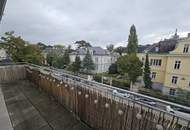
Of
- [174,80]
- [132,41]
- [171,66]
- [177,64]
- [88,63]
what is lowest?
[174,80]

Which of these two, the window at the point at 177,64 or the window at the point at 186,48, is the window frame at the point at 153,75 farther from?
the window at the point at 186,48

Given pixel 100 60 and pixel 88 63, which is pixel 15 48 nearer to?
pixel 88 63

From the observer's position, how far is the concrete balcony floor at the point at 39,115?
2.56m

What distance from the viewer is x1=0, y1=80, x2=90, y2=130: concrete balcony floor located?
8.41ft

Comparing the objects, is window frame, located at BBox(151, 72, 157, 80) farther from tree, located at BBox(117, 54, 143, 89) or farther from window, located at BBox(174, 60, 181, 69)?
window, located at BBox(174, 60, 181, 69)

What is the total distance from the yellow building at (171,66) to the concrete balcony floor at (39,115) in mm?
11428

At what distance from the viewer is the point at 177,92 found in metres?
10.7

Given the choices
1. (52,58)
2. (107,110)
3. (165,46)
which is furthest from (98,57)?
(107,110)

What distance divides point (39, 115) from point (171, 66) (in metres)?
12.3

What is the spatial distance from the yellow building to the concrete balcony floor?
11428 mm

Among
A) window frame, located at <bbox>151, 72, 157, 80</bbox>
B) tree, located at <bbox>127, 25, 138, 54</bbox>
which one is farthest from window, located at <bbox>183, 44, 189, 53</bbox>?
tree, located at <bbox>127, 25, 138, 54</bbox>

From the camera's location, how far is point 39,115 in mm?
2971

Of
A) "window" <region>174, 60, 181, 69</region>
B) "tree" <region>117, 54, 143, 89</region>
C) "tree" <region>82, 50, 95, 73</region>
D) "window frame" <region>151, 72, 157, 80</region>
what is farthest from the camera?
"tree" <region>82, 50, 95, 73</region>

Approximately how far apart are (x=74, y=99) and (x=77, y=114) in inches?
12.9
